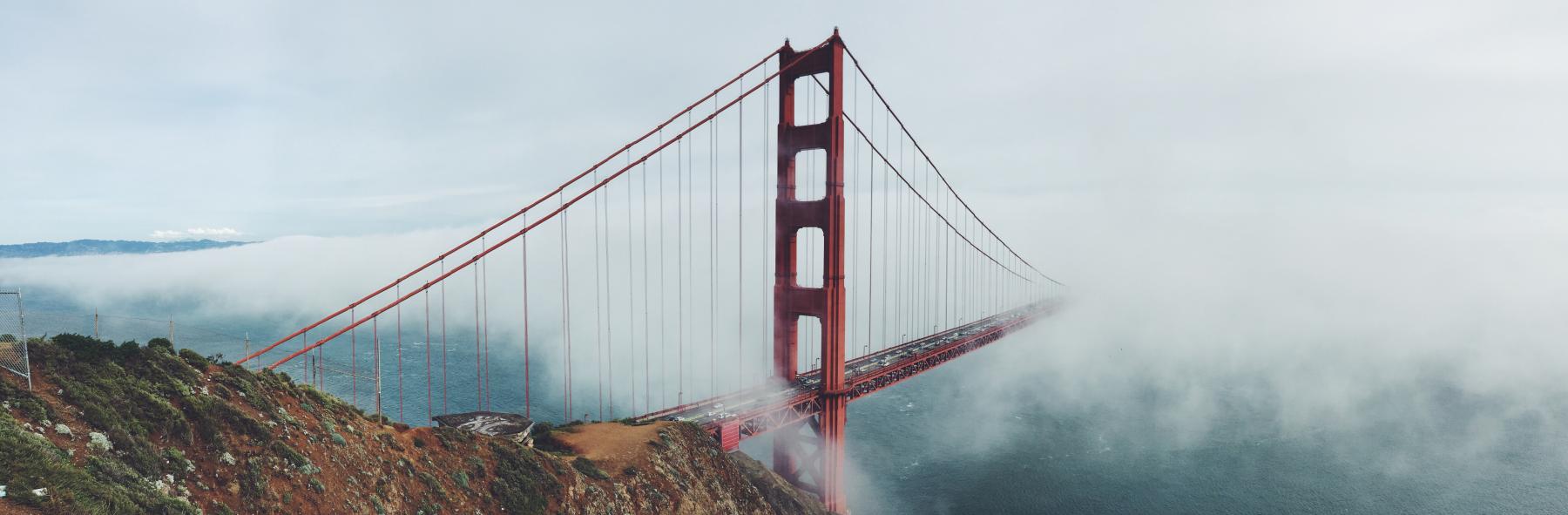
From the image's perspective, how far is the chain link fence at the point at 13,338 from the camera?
14.5 meters

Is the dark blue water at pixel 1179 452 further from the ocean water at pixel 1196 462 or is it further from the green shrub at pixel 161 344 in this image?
the green shrub at pixel 161 344

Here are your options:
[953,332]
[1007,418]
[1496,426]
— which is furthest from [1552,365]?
[953,332]

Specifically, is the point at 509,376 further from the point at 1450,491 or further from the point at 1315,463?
the point at 1450,491

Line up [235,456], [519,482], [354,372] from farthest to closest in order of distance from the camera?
[519,482] → [354,372] → [235,456]

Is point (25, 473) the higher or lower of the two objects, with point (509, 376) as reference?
higher

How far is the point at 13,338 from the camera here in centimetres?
1550

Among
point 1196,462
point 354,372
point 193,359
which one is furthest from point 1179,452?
point 193,359

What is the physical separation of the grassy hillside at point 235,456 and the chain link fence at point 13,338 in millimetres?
429

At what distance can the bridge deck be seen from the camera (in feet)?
131

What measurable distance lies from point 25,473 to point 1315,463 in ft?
408

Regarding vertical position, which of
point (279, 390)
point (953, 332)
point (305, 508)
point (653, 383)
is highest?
point (279, 390)

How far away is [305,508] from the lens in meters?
16.9

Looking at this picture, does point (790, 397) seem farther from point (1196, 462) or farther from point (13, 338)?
point (1196, 462)

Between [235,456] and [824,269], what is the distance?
34138 mm
